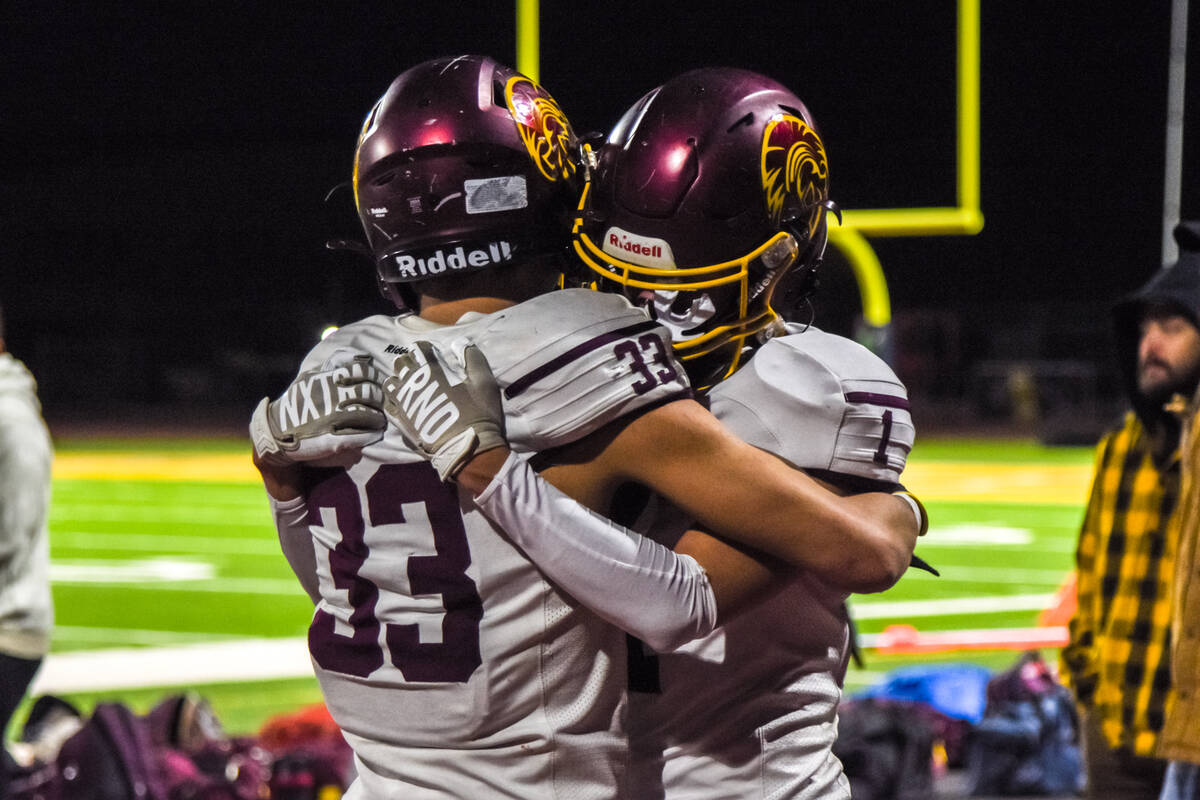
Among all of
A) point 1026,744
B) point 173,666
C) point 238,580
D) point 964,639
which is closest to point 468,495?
point 1026,744

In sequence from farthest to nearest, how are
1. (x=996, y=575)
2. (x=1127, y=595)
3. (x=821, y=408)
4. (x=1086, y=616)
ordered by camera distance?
(x=996, y=575), (x=1086, y=616), (x=1127, y=595), (x=821, y=408)

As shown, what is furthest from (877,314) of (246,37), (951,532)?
(246,37)

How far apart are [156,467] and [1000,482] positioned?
36.0 ft

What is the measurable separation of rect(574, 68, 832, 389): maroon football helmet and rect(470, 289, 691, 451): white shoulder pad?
0.22 m

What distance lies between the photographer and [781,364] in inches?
67.4

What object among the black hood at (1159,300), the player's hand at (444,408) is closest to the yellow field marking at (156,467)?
the black hood at (1159,300)

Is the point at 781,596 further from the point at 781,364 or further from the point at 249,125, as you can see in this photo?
the point at 249,125

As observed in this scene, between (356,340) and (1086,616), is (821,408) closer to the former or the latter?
(356,340)

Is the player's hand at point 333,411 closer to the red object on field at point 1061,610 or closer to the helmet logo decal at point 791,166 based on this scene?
the helmet logo decal at point 791,166

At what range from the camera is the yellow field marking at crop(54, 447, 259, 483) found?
1787 cm

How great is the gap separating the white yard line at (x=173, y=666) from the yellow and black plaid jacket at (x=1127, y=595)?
13.5ft

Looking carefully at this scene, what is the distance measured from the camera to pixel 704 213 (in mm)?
1827

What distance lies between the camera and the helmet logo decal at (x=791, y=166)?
1.87 metres

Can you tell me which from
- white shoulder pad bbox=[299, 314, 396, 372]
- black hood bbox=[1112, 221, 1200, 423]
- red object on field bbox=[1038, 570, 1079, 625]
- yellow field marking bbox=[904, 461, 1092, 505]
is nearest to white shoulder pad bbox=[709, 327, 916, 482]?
white shoulder pad bbox=[299, 314, 396, 372]
